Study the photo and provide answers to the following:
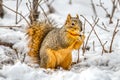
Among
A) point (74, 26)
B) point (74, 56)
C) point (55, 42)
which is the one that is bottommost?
point (74, 56)

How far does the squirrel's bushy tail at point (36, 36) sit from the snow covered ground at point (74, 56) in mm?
179

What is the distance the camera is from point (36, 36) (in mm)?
4281

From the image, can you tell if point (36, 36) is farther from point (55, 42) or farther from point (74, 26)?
point (74, 26)

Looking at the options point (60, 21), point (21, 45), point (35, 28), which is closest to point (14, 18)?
point (60, 21)

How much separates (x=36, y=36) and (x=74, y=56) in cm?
53

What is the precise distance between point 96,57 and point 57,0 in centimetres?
236

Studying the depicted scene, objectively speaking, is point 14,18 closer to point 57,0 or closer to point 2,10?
point 2,10

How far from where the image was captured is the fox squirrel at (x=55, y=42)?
12.8ft

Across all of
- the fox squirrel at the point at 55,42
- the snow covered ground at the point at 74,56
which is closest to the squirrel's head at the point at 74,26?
the fox squirrel at the point at 55,42

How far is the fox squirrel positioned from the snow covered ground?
16 cm

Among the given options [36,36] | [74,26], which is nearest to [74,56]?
[36,36]

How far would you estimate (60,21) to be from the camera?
19.1ft

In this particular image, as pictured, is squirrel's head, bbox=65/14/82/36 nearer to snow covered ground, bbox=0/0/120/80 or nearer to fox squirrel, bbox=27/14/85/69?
fox squirrel, bbox=27/14/85/69

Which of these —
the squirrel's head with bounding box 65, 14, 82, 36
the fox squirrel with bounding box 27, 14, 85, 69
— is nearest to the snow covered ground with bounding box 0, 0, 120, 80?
the fox squirrel with bounding box 27, 14, 85, 69
